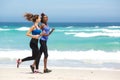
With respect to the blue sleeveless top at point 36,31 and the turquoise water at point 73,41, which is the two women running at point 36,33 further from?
the turquoise water at point 73,41

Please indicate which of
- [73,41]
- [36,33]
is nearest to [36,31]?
[36,33]

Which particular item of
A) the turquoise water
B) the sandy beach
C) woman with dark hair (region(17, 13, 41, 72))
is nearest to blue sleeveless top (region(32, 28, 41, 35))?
woman with dark hair (region(17, 13, 41, 72))

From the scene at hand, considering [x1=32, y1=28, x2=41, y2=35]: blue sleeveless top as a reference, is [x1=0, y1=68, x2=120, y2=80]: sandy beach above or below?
below

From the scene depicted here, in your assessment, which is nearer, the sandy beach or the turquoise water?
the sandy beach

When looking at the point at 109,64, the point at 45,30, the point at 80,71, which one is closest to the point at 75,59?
the point at 109,64

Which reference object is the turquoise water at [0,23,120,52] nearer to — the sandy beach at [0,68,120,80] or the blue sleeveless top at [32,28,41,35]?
the sandy beach at [0,68,120,80]

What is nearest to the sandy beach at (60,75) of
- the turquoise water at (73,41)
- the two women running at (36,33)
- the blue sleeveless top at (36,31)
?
the two women running at (36,33)

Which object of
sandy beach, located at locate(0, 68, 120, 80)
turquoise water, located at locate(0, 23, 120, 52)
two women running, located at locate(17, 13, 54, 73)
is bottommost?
turquoise water, located at locate(0, 23, 120, 52)

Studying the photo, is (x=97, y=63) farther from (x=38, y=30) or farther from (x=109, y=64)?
(x=38, y=30)

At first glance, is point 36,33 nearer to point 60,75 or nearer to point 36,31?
point 36,31

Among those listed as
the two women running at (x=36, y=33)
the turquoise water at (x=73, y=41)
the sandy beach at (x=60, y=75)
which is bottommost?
the turquoise water at (x=73, y=41)

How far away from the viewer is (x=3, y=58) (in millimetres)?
14078

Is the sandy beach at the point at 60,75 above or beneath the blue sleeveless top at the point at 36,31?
beneath

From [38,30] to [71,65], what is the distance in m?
3.00
